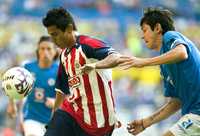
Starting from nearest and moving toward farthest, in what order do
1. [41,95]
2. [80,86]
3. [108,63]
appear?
[108,63]
[80,86]
[41,95]

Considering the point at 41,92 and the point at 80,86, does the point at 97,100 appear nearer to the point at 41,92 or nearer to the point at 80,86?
the point at 80,86

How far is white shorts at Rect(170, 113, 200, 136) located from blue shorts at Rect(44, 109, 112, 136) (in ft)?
4.44

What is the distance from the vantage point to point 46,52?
997 centimetres

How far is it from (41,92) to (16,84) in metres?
2.43

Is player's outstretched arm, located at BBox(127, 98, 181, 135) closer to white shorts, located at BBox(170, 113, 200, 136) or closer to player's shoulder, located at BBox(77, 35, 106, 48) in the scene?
white shorts, located at BBox(170, 113, 200, 136)

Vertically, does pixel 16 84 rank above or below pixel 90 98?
above

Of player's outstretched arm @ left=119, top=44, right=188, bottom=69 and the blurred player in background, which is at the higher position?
player's outstretched arm @ left=119, top=44, right=188, bottom=69

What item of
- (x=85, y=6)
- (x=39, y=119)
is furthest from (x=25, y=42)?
(x=39, y=119)

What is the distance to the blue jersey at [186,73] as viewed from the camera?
19.1ft

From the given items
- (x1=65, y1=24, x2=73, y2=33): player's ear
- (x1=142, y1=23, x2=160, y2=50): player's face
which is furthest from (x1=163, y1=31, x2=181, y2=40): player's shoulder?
(x1=65, y1=24, x2=73, y2=33): player's ear

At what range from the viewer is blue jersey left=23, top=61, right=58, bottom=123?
32.6 feet

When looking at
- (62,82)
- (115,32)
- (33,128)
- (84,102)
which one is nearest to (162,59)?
(84,102)

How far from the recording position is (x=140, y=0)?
20984mm

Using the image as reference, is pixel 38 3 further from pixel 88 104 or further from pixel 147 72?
pixel 88 104
